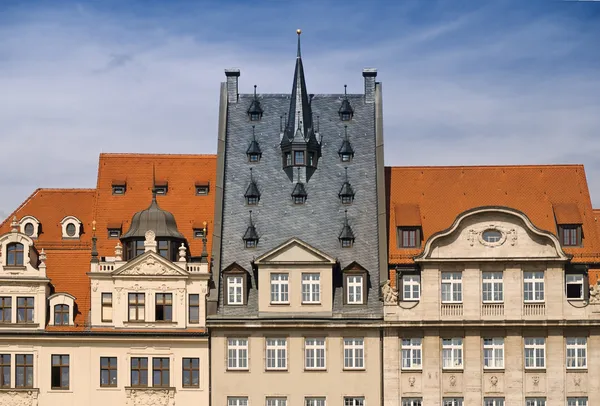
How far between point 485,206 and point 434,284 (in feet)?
14.3

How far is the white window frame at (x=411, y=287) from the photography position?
6919 centimetres

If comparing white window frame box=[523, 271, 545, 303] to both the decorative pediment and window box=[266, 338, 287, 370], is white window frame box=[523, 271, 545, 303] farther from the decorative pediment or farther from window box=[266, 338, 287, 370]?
window box=[266, 338, 287, 370]

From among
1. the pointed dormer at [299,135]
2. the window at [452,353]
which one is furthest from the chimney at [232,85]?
the window at [452,353]

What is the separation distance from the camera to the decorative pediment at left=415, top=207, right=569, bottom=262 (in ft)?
225

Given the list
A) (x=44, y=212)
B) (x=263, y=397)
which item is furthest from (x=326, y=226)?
(x=44, y=212)

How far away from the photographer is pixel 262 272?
68.9 metres

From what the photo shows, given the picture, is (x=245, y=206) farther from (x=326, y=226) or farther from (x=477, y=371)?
(x=477, y=371)

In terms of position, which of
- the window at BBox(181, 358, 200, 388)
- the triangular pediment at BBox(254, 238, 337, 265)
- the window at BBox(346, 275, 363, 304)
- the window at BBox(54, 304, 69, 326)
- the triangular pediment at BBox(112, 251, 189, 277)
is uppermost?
the triangular pediment at BBox(254, 238, 337, 265)

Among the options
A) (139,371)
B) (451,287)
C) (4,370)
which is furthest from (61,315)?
(451,287)

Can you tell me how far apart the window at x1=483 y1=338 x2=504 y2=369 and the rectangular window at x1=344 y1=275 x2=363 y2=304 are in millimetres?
6220

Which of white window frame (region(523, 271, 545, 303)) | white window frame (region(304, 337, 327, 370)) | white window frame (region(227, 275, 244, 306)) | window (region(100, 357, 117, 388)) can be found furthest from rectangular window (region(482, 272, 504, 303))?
window (region(100, 357, 117, 388))

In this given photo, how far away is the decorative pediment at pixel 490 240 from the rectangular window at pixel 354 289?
3091mm

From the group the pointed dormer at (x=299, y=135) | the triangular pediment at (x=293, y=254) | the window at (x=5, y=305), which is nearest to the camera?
the triangular pediment at (x=293, y=254)

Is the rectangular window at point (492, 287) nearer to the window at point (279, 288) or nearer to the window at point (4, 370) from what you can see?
the window at point (279, 288)
